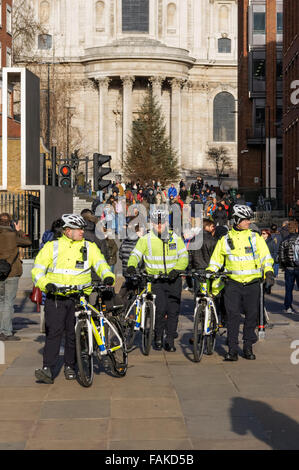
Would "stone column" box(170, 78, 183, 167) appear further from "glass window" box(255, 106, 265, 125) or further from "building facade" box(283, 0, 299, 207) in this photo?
"building facade" box(283, 0, 299, 207)

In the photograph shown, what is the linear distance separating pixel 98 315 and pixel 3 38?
39.7 meters

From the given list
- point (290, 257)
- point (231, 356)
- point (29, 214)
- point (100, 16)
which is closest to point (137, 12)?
point (100, 16)

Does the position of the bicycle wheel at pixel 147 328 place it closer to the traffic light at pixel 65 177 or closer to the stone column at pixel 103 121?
the traffic light at pixel 65 177

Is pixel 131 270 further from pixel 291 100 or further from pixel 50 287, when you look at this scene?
pixel 291 100

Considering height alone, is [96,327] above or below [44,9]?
below

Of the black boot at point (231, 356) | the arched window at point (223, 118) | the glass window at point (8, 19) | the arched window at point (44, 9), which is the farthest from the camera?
the arched window at point (223, 118)

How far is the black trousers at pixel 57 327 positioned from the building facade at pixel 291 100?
3369cm

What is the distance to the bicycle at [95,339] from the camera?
10109 mm

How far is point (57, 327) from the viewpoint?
1034 cm

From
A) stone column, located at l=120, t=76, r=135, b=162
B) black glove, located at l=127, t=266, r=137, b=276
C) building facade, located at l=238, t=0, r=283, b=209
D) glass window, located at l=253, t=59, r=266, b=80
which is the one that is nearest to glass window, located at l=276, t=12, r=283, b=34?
building facade, located at l=238, t=0, r=283, b=209

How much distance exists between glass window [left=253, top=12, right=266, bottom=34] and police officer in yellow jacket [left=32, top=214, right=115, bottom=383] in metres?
57.6

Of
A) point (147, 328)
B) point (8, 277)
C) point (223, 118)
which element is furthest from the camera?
point (223, 118)

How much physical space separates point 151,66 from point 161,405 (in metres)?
86.5

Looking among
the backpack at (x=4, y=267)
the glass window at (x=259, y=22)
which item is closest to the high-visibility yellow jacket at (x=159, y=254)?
the backpack at (x=4, y=267)
